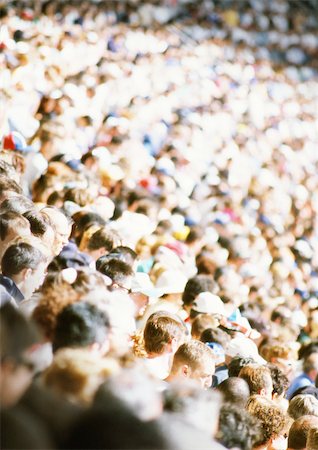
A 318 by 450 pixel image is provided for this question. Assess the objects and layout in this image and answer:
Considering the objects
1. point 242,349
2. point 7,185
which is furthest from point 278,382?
point 7,185

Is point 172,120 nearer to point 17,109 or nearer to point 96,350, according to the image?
point 17,109

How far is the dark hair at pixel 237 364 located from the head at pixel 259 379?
0.22 meters

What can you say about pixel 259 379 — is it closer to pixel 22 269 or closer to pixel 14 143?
pixel 22 269

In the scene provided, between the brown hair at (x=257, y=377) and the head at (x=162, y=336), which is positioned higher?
the head at (x=162, y=336)

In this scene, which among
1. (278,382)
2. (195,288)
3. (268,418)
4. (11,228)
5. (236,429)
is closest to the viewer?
(236,429)

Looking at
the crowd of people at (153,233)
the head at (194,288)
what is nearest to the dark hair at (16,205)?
the crowd of people at (153,233)

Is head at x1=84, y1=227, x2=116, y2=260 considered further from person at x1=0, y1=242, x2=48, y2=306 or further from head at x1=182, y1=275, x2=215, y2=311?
person at x1=0, y1=242, x2=48, y2=306

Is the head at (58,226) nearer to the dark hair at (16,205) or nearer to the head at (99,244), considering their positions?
the dark hair at (16,205)

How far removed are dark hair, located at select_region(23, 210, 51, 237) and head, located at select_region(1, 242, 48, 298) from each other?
0.69 m

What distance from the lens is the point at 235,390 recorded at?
4562mm

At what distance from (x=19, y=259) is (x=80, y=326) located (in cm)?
128

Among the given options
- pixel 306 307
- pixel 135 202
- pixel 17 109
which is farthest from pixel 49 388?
pixel 306 307

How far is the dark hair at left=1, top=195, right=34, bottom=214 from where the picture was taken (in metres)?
5.17

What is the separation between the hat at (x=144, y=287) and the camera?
17.9ft
